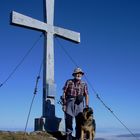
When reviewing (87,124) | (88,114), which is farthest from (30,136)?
(88,114)

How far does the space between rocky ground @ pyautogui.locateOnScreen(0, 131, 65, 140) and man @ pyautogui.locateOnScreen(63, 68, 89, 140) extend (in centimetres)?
58

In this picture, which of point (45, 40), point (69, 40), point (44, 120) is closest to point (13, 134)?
point (44, 120)

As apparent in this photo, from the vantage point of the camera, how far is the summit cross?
34.1ft

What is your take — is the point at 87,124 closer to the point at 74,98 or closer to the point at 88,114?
the point at 88,114

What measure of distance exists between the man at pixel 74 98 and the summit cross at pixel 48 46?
104cm

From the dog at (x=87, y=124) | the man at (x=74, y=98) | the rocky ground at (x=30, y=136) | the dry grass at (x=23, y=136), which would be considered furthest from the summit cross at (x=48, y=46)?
the dog at (x=87, y=124)

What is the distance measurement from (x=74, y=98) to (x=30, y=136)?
5.38 ft

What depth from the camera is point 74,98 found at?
9.42 m

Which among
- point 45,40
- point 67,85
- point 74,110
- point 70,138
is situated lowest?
point 70,138

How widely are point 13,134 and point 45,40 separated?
3.73m

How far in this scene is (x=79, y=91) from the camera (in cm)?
948

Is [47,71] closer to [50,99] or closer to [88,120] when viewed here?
[50,99]

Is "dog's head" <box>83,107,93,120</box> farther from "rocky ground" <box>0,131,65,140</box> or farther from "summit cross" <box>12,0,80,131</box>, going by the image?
"summit cross" <box>12,0,80,131</box>

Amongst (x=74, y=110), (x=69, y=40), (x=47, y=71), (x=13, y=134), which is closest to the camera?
(x=13, y=134)
